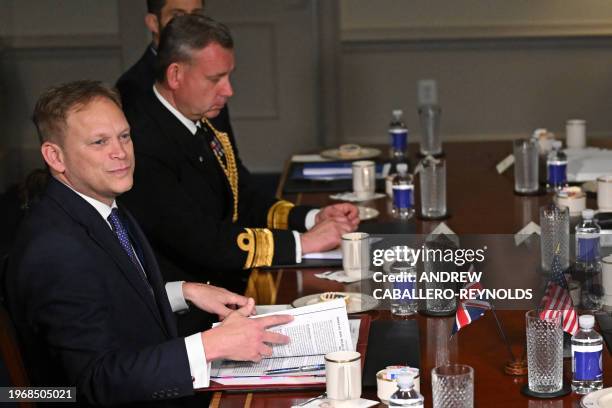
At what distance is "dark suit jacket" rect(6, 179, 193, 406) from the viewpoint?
6.37ft

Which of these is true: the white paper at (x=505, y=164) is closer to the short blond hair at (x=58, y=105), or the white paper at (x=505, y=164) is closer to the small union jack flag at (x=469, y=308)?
the small union jack flag at (x=469, y=308)

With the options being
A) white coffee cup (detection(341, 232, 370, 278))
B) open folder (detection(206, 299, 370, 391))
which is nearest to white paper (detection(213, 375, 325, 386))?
open folder (detection(206, 299, 370, 391))

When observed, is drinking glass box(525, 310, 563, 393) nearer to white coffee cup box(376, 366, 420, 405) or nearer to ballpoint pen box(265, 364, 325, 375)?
white coffee cup box(376, 366, 420, 405)

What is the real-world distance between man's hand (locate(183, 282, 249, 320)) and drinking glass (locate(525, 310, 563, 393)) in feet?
2.34

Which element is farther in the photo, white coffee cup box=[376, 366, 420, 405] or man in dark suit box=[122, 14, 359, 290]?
man in dark suit box=[122, 14, 359, 290]

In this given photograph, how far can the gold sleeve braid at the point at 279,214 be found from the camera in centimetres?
340

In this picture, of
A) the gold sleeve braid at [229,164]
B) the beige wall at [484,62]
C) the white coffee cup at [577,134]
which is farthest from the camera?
the beige wall at [484,62]

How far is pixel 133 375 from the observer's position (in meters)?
1.93

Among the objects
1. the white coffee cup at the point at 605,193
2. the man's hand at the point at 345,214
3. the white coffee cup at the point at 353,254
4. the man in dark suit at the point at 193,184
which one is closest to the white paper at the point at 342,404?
the white coffee cup at the point at 353,254

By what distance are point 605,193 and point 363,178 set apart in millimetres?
814

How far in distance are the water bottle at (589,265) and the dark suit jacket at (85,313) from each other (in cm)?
88

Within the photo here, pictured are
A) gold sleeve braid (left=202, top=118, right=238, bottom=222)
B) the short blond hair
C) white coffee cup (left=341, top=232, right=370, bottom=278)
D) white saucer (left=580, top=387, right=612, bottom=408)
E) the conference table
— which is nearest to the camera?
white saucer (left=580, top=387, right=612, bottom=408)

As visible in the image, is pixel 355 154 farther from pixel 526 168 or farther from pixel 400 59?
pixel 400 59

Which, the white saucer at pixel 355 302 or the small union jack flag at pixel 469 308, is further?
the white saucer at pixel 355 302
